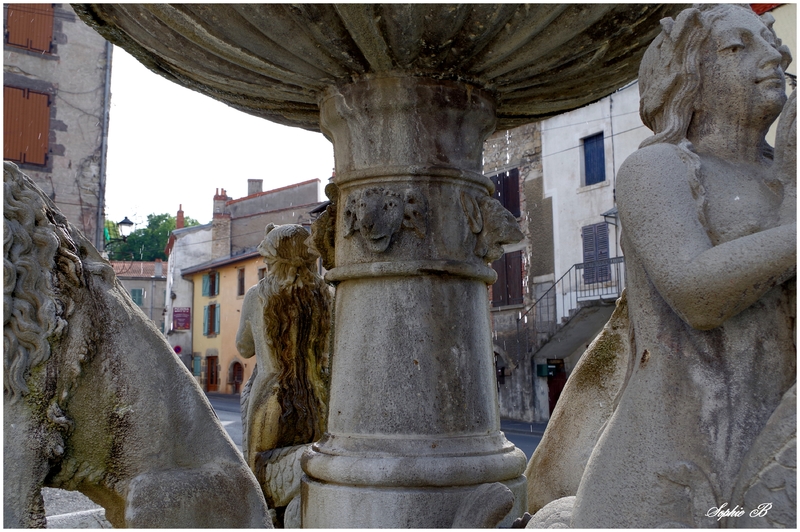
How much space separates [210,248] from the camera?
3288cm

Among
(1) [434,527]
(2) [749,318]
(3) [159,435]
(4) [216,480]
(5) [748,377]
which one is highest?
(2) [749,318]

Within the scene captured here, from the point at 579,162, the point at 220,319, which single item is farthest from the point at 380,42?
A: the point at 220,319

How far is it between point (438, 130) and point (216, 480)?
1446 mm

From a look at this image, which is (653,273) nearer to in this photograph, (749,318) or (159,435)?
(749,318)

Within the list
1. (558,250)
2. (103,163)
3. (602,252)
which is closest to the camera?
(103,163)

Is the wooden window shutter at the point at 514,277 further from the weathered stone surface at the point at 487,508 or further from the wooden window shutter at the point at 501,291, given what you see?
the weathered stone surface at the point at 487,508

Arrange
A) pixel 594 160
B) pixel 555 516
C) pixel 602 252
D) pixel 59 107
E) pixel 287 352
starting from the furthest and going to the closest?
pixel 594 160
pixel 602 252
pixel 59 107
pixel 287 352
pixel 555 516

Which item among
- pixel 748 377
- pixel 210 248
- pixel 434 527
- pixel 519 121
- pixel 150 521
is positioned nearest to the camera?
pixel 748 377

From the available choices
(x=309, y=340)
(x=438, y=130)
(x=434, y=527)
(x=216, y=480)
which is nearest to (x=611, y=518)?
(x=434, y=527)

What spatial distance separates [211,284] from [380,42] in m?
29.9

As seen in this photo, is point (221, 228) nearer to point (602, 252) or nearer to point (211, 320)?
point (211, 320)

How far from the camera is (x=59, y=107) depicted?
1502cm

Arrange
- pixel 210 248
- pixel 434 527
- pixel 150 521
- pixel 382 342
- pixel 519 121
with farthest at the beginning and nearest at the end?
1. pixel 210 248
2. pixel 519 121
3. pixel 382 342
4. pixel 434 527
5. pixel 150 521

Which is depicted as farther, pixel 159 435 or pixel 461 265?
pixel 461 265
